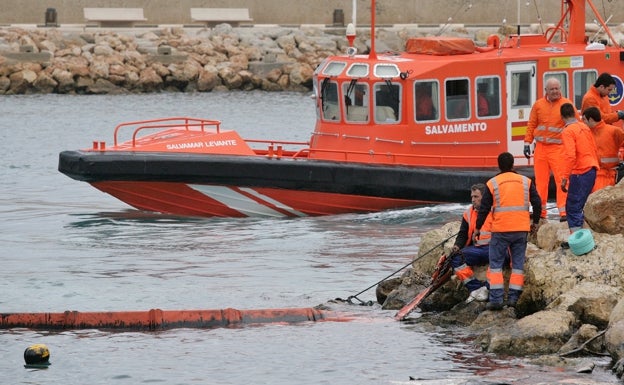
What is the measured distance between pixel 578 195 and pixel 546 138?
1919 millimetres

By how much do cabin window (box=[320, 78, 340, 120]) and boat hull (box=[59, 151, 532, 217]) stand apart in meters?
0.72

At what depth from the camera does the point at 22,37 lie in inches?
1854

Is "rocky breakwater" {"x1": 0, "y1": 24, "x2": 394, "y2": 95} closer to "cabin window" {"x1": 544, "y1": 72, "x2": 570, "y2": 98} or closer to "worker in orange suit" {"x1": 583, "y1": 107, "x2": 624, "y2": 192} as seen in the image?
"cabin window" {"x1": 544, "y1": 72, "x2": 570, "y2": 98}

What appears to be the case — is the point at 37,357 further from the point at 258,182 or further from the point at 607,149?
the point at 258,182

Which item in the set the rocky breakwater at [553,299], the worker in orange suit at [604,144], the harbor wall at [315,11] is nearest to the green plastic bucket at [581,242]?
the rocky breakwater at [553,299]

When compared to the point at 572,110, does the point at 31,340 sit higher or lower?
lower

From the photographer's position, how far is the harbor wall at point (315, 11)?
51.8m

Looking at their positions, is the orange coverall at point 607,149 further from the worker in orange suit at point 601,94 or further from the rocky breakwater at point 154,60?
the rocky breakwater at point 154,60

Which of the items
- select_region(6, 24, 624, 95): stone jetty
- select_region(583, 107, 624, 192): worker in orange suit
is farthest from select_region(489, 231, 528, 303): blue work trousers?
select_region(6, 24, 624, 95): stone jetty

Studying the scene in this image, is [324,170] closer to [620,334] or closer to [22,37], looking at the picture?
[620,334]

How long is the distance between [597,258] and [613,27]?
39247mm

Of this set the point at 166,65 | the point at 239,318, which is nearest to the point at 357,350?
the point at 239,318

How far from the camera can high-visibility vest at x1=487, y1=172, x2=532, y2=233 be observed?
11875mm

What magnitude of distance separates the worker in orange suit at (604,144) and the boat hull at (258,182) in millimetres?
4527
